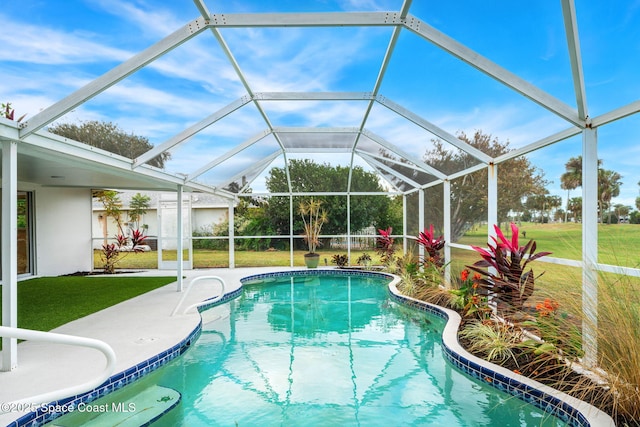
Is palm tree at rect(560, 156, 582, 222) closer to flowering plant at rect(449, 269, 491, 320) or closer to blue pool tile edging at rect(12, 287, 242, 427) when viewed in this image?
flowering plant at rect(449, 269, 491, 320)

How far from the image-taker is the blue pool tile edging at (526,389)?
2791 millimetres

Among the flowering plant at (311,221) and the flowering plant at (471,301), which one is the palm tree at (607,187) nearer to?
the flowering plant at (471,301)

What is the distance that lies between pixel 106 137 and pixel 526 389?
566 cm

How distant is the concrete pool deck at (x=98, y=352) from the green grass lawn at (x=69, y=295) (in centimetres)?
37

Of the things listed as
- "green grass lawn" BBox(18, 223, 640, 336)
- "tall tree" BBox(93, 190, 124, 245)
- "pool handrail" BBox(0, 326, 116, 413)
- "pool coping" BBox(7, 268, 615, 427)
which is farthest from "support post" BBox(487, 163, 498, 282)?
"tall tree" BBox(93, 190, 124, 245)

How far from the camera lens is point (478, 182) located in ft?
23.1

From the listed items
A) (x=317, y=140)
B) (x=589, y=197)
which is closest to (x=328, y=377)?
(x=589, y=197)

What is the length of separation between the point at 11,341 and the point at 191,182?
17.2ft

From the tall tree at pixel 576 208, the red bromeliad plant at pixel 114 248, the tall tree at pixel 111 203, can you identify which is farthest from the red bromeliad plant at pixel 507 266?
the tall tree at pixel 111 203

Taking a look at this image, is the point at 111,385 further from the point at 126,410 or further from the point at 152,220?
the point at 152,220

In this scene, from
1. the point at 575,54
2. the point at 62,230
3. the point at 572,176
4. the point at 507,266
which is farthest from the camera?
the point at 62,230

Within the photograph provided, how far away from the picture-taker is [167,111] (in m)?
5.59

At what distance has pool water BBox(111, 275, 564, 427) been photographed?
323 centimetres

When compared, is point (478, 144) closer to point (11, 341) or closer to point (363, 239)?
point (11, 341)
